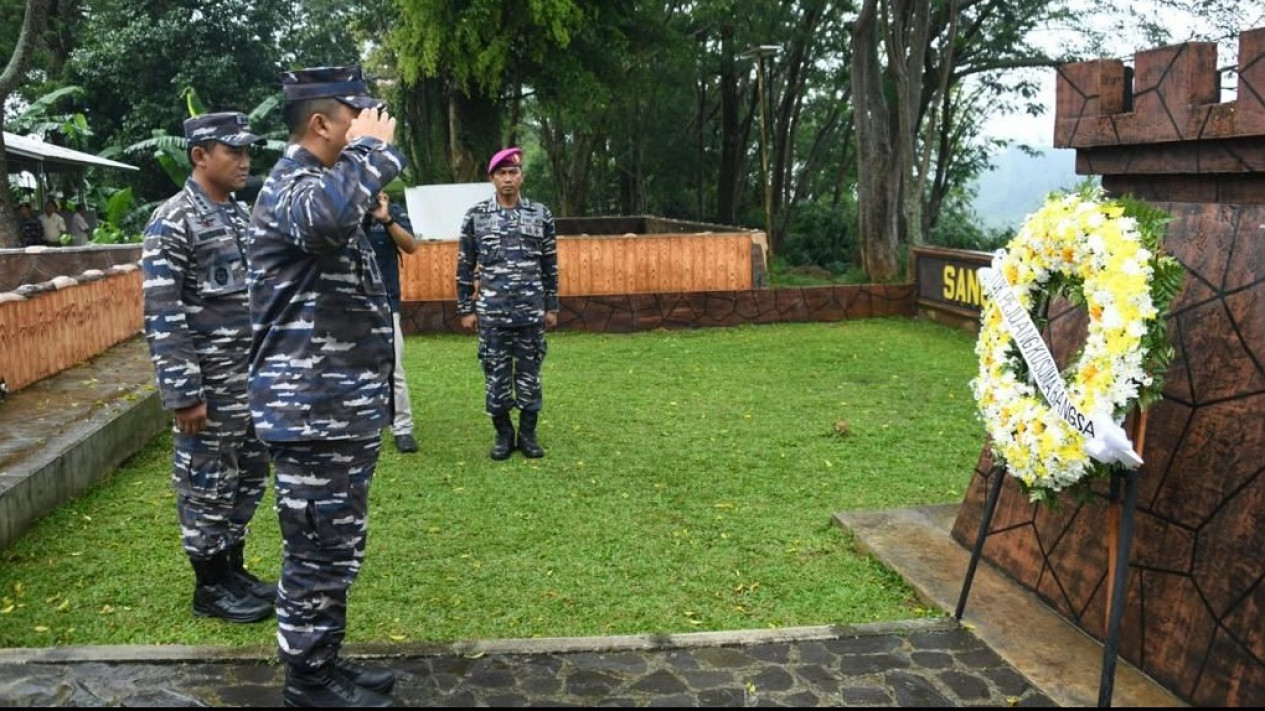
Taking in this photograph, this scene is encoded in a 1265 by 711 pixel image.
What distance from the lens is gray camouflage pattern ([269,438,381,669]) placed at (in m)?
3.02

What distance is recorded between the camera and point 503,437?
250 inches

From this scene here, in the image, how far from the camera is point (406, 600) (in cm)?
406

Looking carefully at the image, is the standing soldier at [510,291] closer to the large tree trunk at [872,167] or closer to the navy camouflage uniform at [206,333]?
the navy camouflage uniform at [206,333]

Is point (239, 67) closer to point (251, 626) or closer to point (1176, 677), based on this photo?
point (251, 626)

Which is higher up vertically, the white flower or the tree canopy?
the tree canopy

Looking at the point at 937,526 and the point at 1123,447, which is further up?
the point at 1123,447

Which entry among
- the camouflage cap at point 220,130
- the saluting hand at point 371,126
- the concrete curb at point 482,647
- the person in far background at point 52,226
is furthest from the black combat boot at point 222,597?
the person in far background at point 52,226

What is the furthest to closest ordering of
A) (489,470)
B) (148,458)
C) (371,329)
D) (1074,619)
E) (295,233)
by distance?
1. (148,458)
2. (489,470)
3. (1074,619)
4. (371,329)
5. (295,233)

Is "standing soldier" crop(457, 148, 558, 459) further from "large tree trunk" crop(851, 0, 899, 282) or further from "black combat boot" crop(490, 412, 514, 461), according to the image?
"large tree trunk" crop(851, 0, 899, 282)

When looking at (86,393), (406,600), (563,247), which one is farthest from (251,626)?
(563,247)

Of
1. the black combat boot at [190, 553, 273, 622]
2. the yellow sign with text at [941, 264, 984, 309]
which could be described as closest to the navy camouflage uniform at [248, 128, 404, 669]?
the black combat boot at [190, 553, 273, 622]

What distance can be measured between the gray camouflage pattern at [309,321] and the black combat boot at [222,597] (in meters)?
1.12

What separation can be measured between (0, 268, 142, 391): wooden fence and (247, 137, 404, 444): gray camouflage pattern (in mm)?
4471

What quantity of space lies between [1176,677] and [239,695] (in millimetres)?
2822
